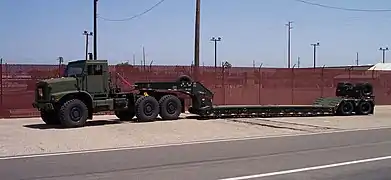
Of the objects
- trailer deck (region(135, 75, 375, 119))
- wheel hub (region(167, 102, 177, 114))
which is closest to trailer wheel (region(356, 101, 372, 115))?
trailer deck (region(135, 75, 375, 119))

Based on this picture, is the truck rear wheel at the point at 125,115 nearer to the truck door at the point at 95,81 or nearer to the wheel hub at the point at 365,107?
the truck door at the point at 95,81

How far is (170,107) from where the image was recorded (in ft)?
79.3

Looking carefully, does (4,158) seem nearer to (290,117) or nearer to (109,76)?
(109,76)

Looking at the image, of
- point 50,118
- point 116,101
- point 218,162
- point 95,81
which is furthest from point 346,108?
point 218,162

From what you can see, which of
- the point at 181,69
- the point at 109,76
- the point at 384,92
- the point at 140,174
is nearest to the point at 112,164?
the point at 140,174

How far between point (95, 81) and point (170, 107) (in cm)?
361

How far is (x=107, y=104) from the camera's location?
22156 millimetres

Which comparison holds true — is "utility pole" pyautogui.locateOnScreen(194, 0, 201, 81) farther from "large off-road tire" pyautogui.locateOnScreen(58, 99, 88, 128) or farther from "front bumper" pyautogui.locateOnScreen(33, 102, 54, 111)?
"front bumper" pyautogui.locateOnScreen(33, 102, 54, 111)

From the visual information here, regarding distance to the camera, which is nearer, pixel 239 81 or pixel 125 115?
pixel 125 115

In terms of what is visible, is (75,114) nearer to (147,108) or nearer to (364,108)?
(147,108)

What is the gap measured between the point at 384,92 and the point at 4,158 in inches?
1262

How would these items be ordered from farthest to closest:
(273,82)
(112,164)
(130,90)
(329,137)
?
(273,82), (130,90), (329,137), (112,164)

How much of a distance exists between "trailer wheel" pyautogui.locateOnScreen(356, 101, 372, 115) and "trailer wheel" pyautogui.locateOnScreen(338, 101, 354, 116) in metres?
0.49

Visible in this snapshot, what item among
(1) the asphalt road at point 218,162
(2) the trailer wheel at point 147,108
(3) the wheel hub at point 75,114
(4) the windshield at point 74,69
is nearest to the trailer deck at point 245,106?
(2) the trailer wheel at point 147,108
